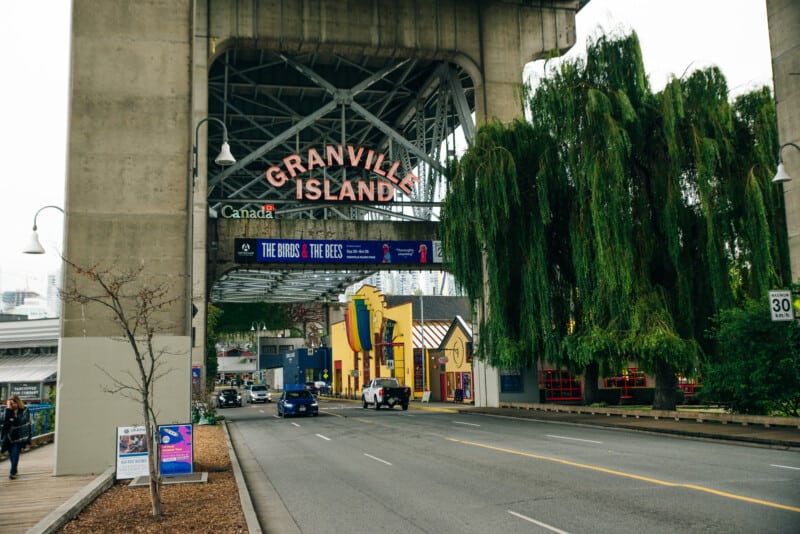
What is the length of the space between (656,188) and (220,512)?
20.8 m

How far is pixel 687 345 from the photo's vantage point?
990 inches

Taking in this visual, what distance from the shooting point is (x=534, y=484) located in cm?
1270

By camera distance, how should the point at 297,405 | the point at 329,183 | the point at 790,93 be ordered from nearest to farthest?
1. the point at 790,93
2. the point at 297,405
3. the point at 329,183

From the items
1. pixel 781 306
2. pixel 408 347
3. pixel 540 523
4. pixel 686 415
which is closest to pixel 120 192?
pixel 540 523

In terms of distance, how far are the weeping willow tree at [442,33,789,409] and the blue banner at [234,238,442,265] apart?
861 cm

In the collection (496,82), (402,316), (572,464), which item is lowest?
(572,464)

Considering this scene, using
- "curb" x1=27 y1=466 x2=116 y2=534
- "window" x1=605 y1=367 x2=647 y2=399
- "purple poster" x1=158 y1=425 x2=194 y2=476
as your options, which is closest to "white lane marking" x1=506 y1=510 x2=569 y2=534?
"curb" x1=27 y1=466 x2=116 y2=534

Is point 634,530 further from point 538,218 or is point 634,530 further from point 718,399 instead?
point 538,218

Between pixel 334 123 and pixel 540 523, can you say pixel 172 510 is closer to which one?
pixel 540 523

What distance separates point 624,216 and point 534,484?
15389 millimetres

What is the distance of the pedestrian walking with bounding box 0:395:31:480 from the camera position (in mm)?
15195

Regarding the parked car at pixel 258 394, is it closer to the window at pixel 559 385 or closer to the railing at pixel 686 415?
the window at pixel 559 385

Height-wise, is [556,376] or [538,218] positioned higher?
[538,218]

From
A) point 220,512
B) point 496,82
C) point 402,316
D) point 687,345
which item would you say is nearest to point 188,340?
point 220,512
